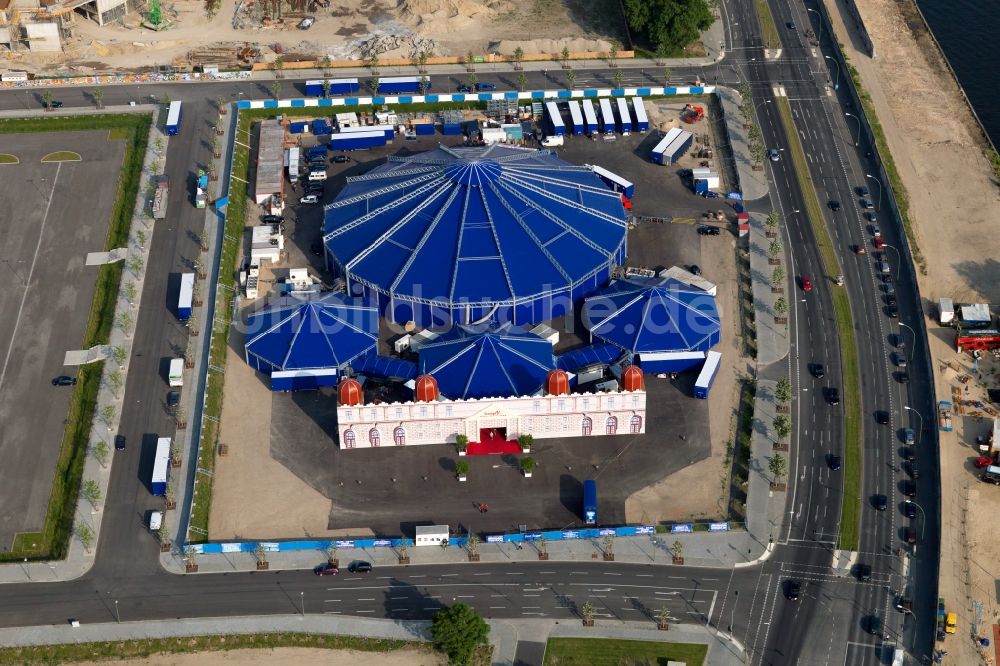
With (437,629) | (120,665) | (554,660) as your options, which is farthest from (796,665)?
(120,665)

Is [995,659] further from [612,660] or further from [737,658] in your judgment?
[612,660]

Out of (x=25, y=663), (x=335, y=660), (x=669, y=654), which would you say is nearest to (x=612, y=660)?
(x=669, y=654)

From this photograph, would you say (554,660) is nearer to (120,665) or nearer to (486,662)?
(486,662)

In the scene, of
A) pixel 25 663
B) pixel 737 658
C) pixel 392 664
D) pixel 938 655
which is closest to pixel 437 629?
pixel 392 664

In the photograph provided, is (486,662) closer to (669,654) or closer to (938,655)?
(669,654)
